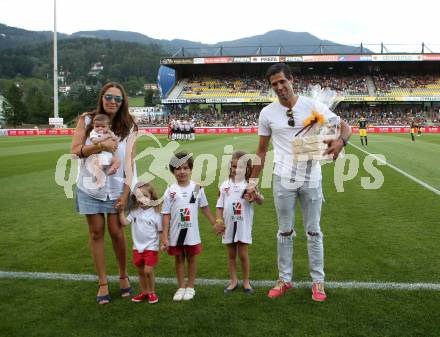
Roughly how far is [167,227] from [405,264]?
2.67 meters

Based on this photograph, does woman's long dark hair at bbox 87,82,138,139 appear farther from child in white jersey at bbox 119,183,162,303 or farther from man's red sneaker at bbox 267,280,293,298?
man's red sneaker at bbox 267,280,293,298

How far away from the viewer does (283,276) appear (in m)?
4.28

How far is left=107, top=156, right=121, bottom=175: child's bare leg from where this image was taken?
4008 millimetres

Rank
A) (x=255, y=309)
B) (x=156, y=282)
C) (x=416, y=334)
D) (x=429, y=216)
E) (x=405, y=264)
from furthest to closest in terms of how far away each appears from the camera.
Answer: (x=429, y=216) < (x=405, y=264) < (x=156, y=282) < (x=255, y=309) < (x=416, y=334)

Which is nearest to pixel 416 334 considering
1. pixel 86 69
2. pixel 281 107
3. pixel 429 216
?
pixel 281 107

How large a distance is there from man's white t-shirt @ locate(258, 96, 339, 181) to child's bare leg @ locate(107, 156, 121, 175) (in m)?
1.34

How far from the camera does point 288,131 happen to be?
405 centimetres

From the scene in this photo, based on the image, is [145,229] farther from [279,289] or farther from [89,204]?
[279,289]

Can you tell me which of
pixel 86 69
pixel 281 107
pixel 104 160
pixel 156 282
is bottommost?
pixel 156 282

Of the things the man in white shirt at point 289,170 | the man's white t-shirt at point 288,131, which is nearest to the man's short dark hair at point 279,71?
the man in white shirt at point 289,170

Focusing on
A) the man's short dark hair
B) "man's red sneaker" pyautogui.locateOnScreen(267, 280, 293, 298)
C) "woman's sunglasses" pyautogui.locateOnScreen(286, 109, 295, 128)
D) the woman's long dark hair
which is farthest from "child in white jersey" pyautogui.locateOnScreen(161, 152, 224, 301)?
the man's short dark hair

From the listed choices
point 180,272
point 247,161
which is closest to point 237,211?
point 247,161

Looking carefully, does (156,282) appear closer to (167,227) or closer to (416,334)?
(167,227)

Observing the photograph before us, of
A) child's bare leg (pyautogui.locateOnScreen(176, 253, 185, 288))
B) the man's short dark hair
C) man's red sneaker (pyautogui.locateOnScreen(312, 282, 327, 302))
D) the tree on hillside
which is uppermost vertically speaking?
the tree on hillside
